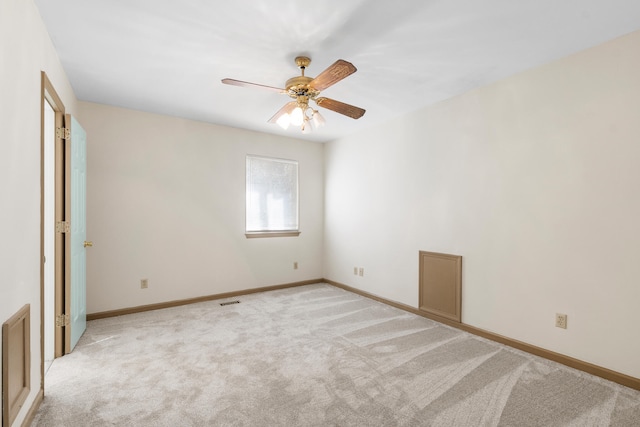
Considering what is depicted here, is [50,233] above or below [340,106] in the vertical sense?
below

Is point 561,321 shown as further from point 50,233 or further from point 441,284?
point 50,233

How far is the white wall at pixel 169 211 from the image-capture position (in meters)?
3.75

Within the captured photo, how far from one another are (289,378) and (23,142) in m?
2.28

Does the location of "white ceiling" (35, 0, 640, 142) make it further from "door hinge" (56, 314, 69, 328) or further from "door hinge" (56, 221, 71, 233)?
"door hinge" (56, 314, 69, 328)

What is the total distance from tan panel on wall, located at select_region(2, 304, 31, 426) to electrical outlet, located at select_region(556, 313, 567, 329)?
146 inches

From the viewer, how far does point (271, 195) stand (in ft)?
16.7

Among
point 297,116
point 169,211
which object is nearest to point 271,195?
point 169,211

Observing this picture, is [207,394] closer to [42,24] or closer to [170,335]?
[170,335]

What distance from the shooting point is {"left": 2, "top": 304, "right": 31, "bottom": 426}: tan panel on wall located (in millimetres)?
1504

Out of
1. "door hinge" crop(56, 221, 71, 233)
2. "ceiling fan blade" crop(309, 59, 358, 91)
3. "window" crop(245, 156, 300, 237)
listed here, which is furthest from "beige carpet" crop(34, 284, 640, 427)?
"ceiling fan blade" crop(309, 59, 358, 91)

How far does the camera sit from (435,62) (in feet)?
8.76

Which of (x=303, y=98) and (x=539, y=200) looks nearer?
(x=303, y=98)

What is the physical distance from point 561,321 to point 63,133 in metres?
4.52

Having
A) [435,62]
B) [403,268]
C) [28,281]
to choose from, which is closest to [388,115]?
[435,62]
